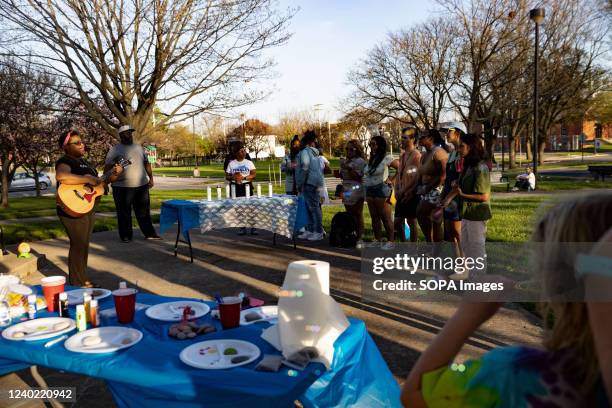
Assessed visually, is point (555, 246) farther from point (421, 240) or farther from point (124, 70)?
point (124, 70)

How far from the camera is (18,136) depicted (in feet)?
54.8

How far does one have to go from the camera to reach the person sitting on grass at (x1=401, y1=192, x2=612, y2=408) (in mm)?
847

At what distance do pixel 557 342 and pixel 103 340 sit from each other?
6.09 feet

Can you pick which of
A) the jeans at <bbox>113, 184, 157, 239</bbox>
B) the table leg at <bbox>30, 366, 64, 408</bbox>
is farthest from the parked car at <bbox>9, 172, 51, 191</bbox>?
the table leg at <bbox>30, 366, 64, 408</bbox>

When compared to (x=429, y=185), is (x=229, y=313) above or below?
below

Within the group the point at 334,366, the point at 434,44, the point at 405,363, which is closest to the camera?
the point at 334,366

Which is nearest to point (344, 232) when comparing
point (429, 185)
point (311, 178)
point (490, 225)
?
point (311, 178)

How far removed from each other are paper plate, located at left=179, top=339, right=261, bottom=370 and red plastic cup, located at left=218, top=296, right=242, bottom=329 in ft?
0.68

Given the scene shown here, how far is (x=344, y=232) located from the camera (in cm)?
746

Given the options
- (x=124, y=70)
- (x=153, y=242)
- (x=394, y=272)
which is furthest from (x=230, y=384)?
(x=124, y=70)

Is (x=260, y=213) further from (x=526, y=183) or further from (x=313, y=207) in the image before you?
(x=526, y=183)

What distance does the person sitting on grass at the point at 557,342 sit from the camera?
33.4 inches

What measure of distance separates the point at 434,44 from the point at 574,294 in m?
24.2

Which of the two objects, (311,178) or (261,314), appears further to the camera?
(311,178)
